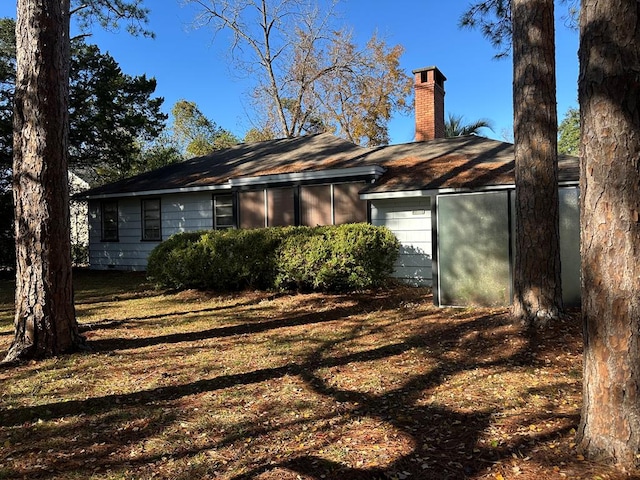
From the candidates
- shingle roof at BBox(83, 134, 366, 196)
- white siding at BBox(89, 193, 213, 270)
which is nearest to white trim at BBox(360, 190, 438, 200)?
shingle roof at BBox(83, 134, 366, 196)

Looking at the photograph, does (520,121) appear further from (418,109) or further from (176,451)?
(418,109)

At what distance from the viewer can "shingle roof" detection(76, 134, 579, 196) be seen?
9805 mm

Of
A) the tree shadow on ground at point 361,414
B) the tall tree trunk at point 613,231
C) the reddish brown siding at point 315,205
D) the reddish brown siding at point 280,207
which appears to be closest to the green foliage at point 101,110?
the reddish brown siding at point 280,207

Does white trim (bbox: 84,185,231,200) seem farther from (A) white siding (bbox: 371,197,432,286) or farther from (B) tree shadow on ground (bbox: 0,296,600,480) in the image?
(B) tree shadow on ground (bbox: 0,296,600,480)

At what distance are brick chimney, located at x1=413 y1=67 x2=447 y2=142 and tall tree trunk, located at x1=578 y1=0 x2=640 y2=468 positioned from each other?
11.7m

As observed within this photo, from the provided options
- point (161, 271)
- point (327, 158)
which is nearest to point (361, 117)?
point (327, 158)

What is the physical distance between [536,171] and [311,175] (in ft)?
21.6

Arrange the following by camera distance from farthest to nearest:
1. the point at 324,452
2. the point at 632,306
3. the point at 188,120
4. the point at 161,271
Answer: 1. the point at 188,120
2. the point at 161,271
3. the point at 324,452
4. the point at 632,306

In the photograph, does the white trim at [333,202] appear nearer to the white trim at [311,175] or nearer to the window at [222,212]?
the white trim at [311,175]

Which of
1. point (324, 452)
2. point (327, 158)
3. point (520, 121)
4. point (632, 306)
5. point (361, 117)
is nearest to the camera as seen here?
point (632, 306)

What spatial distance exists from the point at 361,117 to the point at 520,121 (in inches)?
882

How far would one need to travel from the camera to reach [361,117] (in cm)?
2744

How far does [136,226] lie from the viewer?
591 inches

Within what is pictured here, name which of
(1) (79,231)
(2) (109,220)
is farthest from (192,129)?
(2) (109,220)
